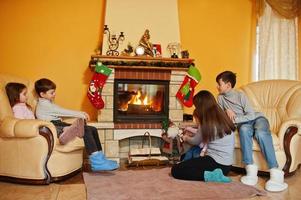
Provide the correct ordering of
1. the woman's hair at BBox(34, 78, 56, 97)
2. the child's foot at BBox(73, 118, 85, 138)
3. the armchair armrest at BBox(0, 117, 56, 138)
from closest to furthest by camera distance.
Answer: the armchair armrest at BBox(0, 117, 56, 138) < the child's foot at BBox(73, 118, 85, 138) < the woman's hair at BBox(34, 78, 56, 97)

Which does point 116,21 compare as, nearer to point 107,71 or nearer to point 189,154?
point 107,71

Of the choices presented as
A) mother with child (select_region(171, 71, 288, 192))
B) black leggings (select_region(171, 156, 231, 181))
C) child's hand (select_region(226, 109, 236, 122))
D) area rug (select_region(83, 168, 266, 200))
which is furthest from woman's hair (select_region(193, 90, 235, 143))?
area rug (select_region(83, 168, 266, 200))

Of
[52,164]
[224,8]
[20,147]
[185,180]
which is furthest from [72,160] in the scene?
[224,8]

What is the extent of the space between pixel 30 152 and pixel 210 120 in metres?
1.63

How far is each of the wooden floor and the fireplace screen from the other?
124 centimetres

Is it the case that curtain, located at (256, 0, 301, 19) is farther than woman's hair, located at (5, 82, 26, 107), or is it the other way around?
curtain, located at (256, 0, 301, 19)

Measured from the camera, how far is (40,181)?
2.90m

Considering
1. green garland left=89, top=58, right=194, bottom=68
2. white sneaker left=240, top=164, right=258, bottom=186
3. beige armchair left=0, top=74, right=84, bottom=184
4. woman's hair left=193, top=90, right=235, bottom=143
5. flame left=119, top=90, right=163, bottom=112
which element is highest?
green garland left=89, top=58, right=194, bottom=68

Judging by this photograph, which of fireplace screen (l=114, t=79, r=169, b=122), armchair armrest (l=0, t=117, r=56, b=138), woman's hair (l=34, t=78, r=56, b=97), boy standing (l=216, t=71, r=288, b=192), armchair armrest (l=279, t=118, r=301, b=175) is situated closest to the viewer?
armchair armrest (l=0, t=117, r=56, b=138)

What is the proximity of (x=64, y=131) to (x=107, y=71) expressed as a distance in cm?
111

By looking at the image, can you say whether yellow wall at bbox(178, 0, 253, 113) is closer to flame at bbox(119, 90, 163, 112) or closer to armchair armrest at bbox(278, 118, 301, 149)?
flame at bbox(119, 90, 163, 112)

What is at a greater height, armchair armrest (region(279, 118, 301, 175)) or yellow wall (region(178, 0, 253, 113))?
yellow wall (region(178, 0, 253, 113))

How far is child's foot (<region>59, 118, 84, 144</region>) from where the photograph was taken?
3.00 metres

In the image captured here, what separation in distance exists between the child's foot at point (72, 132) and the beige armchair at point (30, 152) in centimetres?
6
